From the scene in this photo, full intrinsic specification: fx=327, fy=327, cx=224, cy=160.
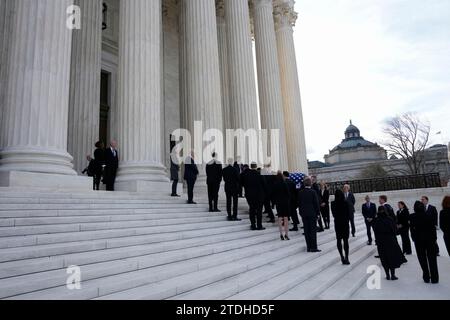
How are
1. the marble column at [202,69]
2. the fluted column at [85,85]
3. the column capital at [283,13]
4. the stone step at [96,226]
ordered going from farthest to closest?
the column capital at [283,13] < the marble column at [202,69] < the fluted column at [85,85] < the stone step at [96,226]

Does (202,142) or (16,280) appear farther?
(202,142)

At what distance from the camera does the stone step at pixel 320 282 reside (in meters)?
5.32

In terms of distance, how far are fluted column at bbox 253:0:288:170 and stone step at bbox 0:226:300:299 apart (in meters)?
14.5

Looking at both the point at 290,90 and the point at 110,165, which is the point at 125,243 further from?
the point at 290,90

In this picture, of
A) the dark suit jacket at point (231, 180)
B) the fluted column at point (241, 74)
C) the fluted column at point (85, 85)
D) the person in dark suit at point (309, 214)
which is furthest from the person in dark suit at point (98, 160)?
the fluted column at point (241, 74)

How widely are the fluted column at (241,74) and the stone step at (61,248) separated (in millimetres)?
13691

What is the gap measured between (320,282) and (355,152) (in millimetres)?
83810

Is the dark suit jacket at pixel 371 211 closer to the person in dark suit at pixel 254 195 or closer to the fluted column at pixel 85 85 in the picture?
the person in dark suit at pixel 254 195
